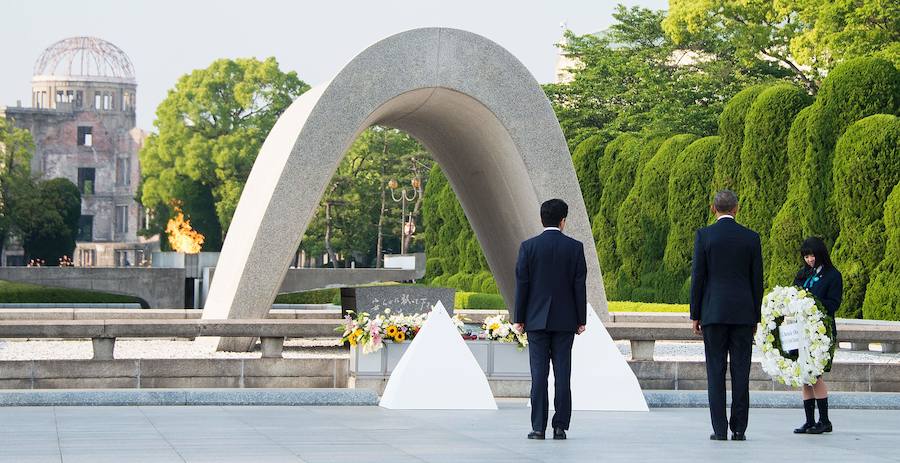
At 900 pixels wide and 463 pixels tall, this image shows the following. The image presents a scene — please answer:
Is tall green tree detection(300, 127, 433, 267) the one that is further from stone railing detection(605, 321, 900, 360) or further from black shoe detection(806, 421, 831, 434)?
black shoe detection(806, 421, 831, 434)

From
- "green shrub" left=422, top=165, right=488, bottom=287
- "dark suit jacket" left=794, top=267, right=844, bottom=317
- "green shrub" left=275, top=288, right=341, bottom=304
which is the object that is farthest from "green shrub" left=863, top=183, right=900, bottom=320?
"green shrub" left=275, top=288, right=341, bottom=304

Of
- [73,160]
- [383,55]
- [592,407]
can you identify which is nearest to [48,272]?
[383,55]

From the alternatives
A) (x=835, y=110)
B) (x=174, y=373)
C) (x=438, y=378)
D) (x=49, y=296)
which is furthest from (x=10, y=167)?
(x=438, y=378)

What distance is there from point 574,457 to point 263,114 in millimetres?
61677

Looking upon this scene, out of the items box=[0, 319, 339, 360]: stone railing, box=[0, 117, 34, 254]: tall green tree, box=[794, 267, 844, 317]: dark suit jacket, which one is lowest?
box=[0, 319, 339, 360]: stone railing

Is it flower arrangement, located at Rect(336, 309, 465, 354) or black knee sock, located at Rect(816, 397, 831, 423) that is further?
flower arrangement, located at Rect(336, 309, 465, 354)

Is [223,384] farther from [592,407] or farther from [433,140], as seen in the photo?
[433,140]

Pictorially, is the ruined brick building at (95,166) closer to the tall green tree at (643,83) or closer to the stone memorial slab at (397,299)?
the tall green tree at (643,83)

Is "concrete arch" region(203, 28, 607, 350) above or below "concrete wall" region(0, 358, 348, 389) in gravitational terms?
above

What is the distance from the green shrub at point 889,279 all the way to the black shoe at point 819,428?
14.8 m

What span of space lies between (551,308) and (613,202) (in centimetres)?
2767

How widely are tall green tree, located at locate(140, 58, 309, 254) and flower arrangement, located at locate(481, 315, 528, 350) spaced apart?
54.7 meters

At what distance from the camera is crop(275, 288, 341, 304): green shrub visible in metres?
42.5

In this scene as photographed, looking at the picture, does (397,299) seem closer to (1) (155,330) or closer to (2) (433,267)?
(1) (155,330)
